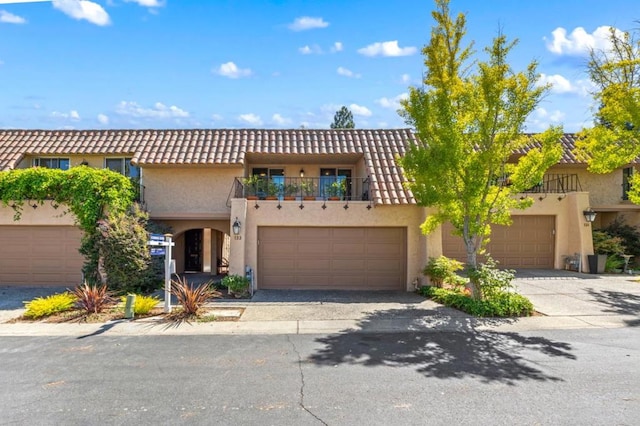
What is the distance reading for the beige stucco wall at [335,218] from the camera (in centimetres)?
1350

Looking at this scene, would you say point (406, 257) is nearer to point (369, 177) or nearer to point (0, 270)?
point (369, 177)

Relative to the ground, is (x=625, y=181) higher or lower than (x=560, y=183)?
higher

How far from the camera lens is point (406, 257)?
13.6 m

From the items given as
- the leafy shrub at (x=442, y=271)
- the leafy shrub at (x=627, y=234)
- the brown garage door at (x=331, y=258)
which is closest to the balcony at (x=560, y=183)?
the leafy shrub at (x=627, y=234)

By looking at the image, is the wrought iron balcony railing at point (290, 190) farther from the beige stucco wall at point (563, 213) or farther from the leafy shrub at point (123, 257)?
the beige stucco wall at point (563, 213)

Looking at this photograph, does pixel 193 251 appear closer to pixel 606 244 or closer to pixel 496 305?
pixel 496 305

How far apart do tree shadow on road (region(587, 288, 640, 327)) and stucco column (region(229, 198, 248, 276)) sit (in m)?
10.7

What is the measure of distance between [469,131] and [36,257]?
1583 centimetres

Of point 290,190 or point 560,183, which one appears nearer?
point 290,190

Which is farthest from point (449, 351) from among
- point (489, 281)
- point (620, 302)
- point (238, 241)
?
point (238, 241)

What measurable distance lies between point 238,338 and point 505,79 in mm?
9159

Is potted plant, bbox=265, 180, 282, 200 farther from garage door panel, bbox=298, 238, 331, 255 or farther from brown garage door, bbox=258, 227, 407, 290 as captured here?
garage door panel, bbox=298, 238, 331, 255

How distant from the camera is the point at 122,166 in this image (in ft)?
52.6

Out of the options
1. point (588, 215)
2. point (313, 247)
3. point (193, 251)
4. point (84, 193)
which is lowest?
point (193, 251)
